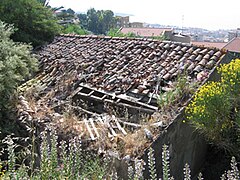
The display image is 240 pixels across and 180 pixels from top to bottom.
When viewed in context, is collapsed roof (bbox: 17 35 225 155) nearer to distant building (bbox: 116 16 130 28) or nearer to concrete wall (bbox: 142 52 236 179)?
concrete wall (bbox: 142 52 236 179)

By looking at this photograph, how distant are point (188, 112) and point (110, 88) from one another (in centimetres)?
277

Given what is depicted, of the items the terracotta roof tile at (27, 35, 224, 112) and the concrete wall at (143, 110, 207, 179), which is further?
the terracotta roof tile at (27, 35, 224, 112)

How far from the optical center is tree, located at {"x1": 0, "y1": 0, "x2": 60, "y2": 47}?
47.6 ft

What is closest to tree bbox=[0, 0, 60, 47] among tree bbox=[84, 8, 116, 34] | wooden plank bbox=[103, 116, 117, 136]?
wooden plank bbox=[103, 116, 117, 136]

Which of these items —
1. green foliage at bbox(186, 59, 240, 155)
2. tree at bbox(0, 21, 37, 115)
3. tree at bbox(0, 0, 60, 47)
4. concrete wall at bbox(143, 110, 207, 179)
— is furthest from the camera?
tree at bbox(0, 0, 60, 47)

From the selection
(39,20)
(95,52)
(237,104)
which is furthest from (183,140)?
(39,20)

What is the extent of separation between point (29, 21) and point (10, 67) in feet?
19.4

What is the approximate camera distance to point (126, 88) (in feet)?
30.5

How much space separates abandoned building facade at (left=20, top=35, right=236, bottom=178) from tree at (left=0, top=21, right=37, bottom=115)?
0.45 metres

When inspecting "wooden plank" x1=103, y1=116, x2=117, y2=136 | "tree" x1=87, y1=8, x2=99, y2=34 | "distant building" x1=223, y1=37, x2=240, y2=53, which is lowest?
"wooden plank" x1=103, y1=116, x2=117, y2=136

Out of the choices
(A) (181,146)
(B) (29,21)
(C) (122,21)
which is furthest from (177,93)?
(C) (122,21)

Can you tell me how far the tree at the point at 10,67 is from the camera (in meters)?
9.74

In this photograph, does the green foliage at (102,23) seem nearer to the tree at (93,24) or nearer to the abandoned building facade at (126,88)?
the tree at (93,24)

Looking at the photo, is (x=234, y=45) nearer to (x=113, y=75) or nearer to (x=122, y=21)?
(x=113, y=75)
